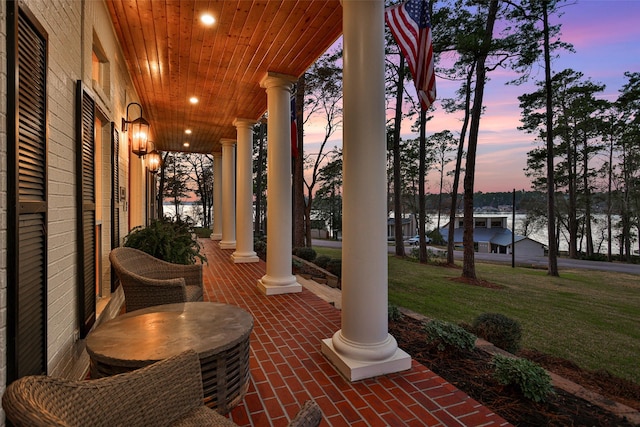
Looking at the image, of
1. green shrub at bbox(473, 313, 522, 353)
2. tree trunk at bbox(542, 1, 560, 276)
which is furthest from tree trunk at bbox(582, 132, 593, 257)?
green shrub at bbox(473, 313, 522, 353)

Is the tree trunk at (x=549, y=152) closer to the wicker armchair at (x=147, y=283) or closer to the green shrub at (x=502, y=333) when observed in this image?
the green shrub at (x=502, y=333)

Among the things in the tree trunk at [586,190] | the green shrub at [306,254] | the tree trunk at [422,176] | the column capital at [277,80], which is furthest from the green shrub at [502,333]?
the tree trunk at [586,190]

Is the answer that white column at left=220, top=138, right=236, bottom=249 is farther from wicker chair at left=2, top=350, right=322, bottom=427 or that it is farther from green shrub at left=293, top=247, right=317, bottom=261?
wicker chair at left=2, top=350, right=322, bottom=427

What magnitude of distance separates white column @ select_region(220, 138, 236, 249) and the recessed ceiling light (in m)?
6.07

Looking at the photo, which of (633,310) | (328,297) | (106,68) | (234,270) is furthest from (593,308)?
(106,68)

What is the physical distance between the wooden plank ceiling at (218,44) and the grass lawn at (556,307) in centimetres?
578

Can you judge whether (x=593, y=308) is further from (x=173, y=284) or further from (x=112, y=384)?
(x=112, y=384)

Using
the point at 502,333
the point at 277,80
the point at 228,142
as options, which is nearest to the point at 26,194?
the point at 277,80

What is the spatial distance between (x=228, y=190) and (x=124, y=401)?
29.6ft

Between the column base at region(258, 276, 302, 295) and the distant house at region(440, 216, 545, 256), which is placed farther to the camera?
the distant house at region(440, 216, 545, 256)

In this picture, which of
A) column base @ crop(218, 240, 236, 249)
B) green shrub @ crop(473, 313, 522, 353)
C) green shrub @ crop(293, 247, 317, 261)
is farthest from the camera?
column base @ crop(218, 240, 236, 249)

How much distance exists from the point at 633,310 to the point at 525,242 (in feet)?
91.2

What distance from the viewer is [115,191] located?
410 centimetres

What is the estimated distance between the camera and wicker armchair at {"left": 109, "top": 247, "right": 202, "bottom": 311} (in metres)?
3.14
